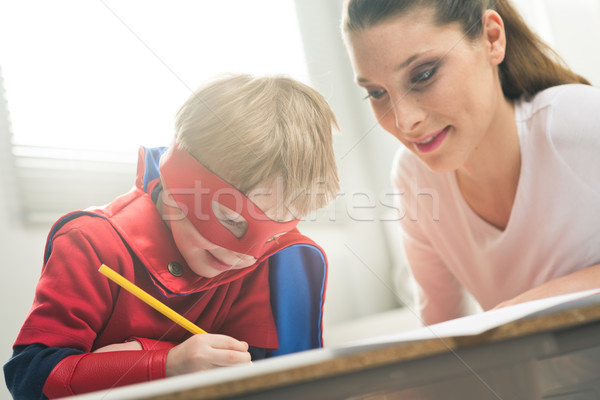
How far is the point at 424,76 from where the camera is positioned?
53 cm

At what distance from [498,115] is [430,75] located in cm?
13

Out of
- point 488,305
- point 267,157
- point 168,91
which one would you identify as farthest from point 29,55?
point 488,305

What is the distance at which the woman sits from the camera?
0.53 m

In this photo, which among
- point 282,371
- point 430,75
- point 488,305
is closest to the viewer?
point 282,371

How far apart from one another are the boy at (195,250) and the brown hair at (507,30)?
0.12 m

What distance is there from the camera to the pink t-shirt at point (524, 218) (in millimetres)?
581

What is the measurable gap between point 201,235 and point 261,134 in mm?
104

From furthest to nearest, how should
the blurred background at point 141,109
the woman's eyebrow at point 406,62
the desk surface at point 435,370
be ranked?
the woman's eyebrow at point 406,62 → the blurred background at point 141,109 → the desk surface at point 435,370

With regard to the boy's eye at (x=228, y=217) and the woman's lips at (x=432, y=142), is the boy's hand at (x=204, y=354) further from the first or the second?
the woman's lips at (x=432, y=142)

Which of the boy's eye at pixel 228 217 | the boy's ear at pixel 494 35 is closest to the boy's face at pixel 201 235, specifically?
the boy's eye at pixel 228 217

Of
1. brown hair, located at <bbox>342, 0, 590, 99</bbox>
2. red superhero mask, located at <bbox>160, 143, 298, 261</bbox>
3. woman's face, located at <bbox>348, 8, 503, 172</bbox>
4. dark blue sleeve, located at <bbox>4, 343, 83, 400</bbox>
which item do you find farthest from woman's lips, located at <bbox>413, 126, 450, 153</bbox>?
dark blue sleeve, located at <bbox>4, 343, 83, 400</bbox>

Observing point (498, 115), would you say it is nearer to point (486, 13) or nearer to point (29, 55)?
point (486, 13)

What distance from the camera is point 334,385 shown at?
33 centimetres

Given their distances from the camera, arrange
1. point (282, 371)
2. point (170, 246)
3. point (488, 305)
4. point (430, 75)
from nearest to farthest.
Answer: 1. point (282, 371)
2. point (170, 246)
3. point (430, 75)
4. point (488, 305)
